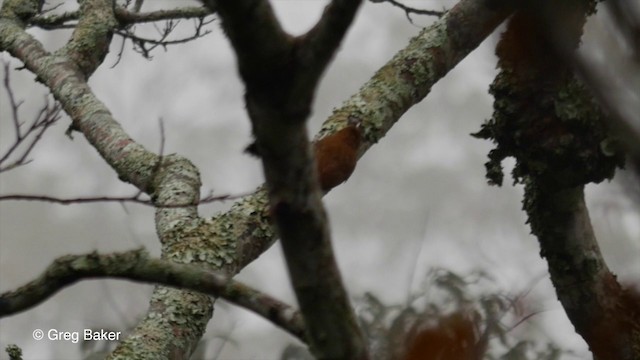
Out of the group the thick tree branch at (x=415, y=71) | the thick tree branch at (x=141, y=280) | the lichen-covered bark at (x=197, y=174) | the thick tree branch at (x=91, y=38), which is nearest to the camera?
the thick tree branch at (x=141, y=280)

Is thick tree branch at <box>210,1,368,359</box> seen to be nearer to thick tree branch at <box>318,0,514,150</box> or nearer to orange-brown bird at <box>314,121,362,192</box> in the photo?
orange-brown bird at <box>314,121,362,192</box>

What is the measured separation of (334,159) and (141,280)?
18.7 inches

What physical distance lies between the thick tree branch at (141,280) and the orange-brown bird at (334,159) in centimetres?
38

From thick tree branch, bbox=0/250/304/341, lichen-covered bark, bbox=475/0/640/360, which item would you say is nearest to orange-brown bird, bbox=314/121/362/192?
lichen-covered bark, bbox=475/0/640/360

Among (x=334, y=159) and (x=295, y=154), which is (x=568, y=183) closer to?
(x=334, y=159)

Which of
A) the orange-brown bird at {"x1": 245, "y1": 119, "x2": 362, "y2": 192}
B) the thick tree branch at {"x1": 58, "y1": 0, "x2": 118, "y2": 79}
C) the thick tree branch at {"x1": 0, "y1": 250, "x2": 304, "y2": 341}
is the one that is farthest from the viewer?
the thick tree branch at {"x1": 58, "y1": 0, "x2": 118, "y2": 79}

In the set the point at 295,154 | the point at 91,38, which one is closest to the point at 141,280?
the point at 295,154

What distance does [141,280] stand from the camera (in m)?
0.84

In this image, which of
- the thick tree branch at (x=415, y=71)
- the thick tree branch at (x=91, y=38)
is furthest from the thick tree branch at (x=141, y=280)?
the thick tree branch at (x=91, y=38)

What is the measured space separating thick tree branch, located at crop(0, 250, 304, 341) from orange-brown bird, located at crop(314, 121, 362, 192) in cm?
38

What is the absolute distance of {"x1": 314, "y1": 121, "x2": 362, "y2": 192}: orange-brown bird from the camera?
125 centimetres

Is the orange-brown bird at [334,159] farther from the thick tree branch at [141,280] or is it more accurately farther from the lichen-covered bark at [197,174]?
the thick tree branch at [141,280]

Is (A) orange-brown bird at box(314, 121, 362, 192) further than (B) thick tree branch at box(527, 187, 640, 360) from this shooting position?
No

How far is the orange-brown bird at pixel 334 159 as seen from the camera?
4.09ft
